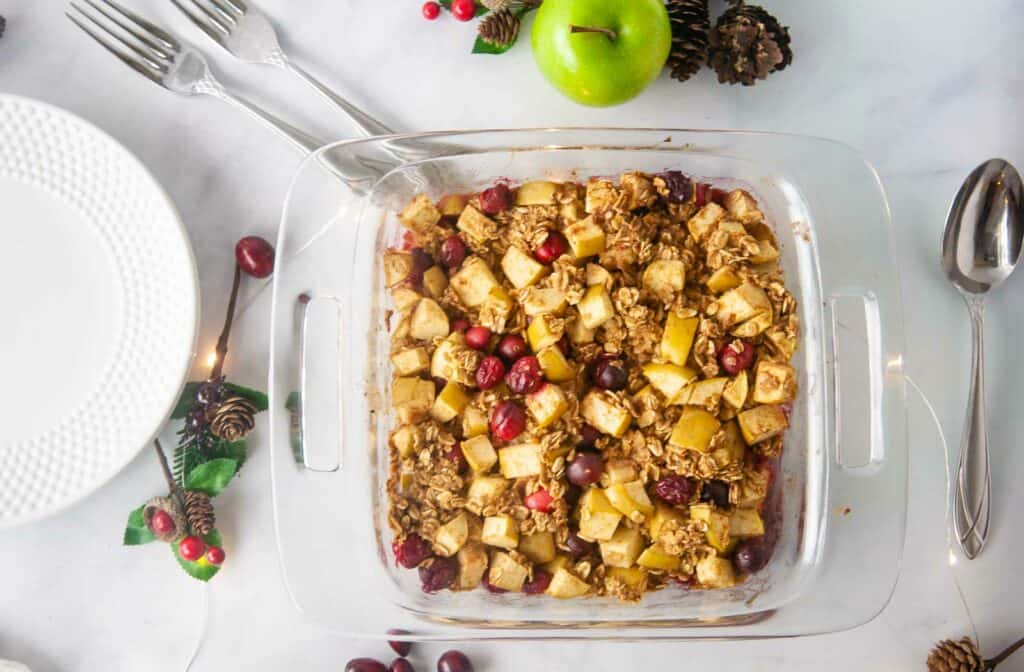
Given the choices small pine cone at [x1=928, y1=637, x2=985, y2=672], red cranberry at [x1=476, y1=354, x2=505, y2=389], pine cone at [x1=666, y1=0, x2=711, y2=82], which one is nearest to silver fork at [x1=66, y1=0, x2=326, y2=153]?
red cranberry at [x1=476, y1=354, x2=505, y2=389]

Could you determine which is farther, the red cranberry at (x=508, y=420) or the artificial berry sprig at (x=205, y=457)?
the artificial berry sprig at (x=205, y=457)

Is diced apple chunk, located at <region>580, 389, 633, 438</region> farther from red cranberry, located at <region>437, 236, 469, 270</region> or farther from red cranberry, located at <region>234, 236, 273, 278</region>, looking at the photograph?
red cranberry, located at <region>234, 236, 273, 278</region>

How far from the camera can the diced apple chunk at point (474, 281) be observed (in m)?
1.46

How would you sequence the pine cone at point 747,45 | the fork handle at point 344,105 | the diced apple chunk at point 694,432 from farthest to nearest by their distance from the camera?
the fork handle at point 344,105
the pine cone at point 747,45
the diced apple chunk at point 694,432

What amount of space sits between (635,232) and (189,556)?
100 centimetres

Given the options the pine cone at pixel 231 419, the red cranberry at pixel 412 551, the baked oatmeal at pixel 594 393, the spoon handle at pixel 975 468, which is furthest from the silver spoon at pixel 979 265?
the pine cone at pixel 231 419

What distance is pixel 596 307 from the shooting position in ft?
4.64

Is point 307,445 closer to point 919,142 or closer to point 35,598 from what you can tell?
point 35,598

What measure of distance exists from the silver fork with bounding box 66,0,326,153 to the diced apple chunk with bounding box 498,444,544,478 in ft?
2.27

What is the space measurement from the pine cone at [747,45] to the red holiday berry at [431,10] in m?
0.52

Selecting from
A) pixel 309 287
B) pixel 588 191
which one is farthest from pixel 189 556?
pixel 588 191

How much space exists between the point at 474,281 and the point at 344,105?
0.45m

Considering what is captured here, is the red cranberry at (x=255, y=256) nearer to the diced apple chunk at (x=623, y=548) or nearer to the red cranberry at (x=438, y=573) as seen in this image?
the red cranberry at (x=438, y=573)

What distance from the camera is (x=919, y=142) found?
164cm
